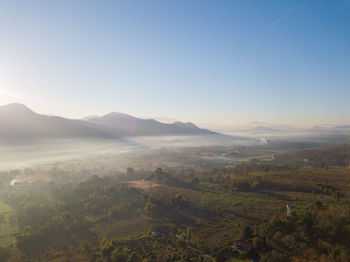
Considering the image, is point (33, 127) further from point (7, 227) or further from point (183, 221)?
point (183, 221)

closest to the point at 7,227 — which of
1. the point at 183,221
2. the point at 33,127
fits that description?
the point at 183,221

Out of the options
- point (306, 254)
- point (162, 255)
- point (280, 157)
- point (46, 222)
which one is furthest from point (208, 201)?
point (280, 157)

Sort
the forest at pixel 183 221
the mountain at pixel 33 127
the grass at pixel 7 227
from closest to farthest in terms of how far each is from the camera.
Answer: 1. the forest at pixel 183 221
2. the grass at pixel 7 227
3. the mountain at pixel 33 127

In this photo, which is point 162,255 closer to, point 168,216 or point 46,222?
point 168,216

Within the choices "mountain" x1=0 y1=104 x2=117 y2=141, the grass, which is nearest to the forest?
the grass

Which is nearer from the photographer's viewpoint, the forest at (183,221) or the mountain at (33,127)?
the forest at (183,221)

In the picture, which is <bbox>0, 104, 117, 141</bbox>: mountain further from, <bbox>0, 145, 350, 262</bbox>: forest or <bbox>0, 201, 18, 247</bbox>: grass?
<bbox>0, 201, 18, 247</bbox>: grass

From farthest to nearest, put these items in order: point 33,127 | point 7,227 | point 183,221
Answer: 1. point 33,127
2. point 183,221
3. point 7,227

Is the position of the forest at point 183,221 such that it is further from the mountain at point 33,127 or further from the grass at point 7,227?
the mountain at point 33,127

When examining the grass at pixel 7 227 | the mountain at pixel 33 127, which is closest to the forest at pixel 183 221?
the grass at pixel 7 227
